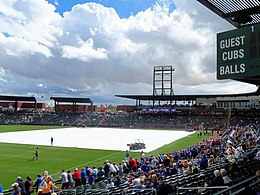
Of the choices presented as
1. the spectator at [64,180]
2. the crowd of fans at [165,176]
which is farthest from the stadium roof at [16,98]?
the spectator at [64,180]

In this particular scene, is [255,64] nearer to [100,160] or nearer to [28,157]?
[100,160]

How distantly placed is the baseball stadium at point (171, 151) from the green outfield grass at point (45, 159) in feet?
0.22

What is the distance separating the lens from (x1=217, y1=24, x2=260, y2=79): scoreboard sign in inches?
317

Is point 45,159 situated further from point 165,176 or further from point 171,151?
point 165,176

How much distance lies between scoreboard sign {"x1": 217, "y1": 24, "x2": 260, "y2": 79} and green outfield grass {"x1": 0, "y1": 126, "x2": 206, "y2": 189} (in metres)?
15.3


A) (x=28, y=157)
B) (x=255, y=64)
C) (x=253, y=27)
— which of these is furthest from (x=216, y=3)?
(x=28, y=157)

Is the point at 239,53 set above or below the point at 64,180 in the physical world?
above

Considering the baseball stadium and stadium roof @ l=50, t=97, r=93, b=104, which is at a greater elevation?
stadium roof @ l=50, t=97, r=93, b=104

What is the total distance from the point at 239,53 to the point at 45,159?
2383 cm

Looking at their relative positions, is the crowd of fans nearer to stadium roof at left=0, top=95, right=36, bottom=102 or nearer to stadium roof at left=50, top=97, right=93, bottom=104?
stadium roof at left=50, top=97, right=93, bottom=104

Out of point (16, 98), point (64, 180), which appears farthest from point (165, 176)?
point (16, 98)

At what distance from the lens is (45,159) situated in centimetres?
2811

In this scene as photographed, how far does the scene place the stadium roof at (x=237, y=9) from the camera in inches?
337

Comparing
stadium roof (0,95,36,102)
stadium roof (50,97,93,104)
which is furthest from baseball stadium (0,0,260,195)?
stadium roof (50,97,93,104)
